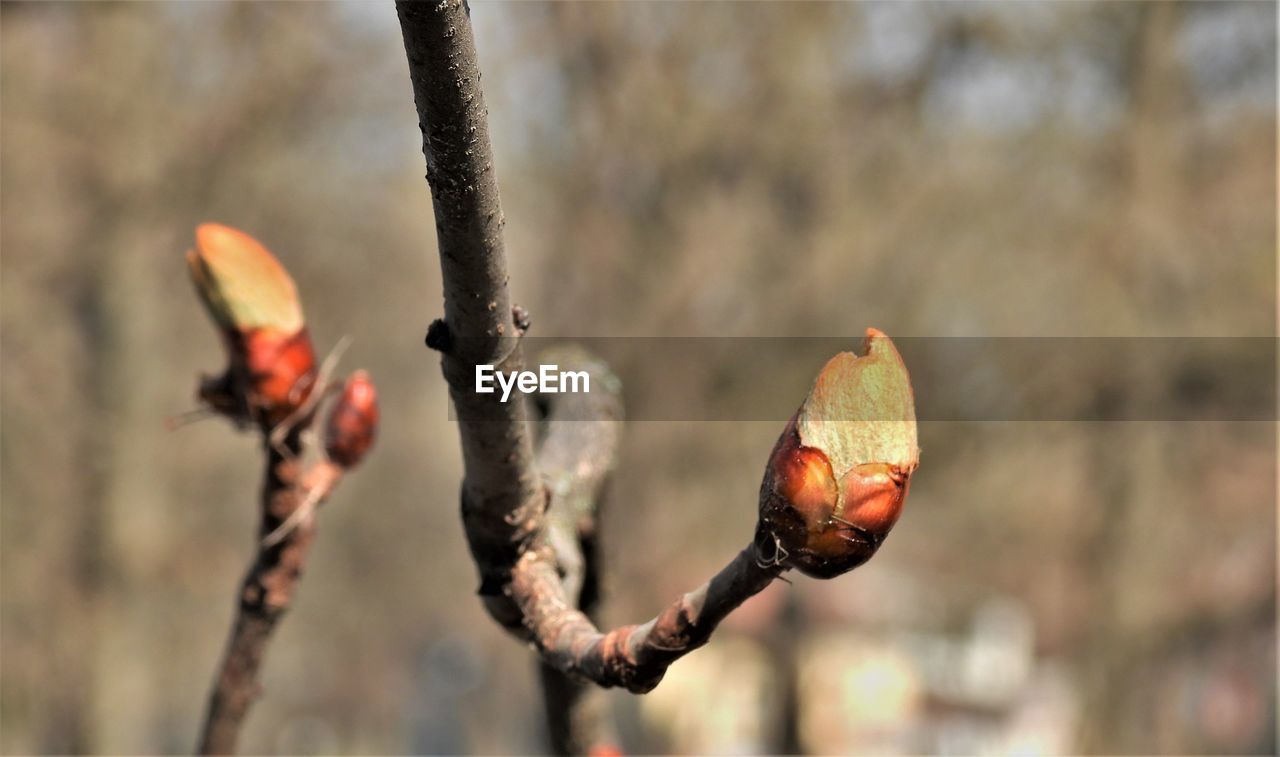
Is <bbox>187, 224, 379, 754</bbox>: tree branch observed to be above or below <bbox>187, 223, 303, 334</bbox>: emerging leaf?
below

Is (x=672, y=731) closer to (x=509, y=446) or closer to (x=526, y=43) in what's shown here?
(x=526, y=43)

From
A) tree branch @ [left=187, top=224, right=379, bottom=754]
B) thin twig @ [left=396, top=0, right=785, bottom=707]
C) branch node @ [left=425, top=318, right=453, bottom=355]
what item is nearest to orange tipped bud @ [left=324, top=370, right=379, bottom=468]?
tree branch @ [left=187, top=224, right=379, bottom=754]

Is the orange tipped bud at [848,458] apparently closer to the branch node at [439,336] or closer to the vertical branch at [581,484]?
the branch node at [439,336]

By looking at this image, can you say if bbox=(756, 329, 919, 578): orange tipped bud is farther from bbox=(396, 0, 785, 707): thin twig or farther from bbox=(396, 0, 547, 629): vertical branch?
bbox=(396, 0, 547, 629): vertical branch

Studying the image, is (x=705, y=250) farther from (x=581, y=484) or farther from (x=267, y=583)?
(x=267, y=583)

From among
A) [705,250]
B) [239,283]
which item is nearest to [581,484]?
[239,283]

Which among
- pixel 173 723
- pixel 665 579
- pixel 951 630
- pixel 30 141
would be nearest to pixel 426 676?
pixel 173 723
